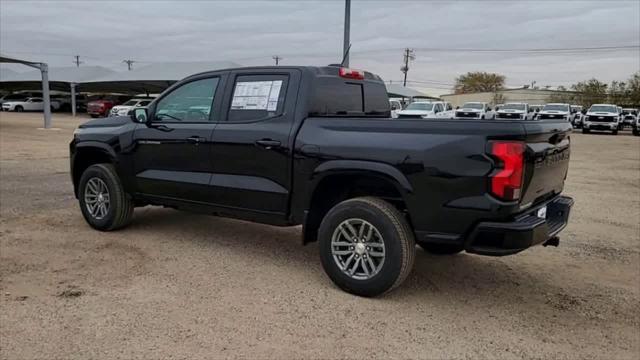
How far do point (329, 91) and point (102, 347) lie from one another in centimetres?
287

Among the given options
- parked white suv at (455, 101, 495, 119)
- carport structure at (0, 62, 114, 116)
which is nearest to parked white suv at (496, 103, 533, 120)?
parked white suv at (455, 101, 495, 119)

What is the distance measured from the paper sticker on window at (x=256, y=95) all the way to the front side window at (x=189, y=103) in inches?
12.2

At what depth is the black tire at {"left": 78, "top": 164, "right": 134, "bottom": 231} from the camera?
602 cm

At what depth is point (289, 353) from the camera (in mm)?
3404

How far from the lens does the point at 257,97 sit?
5.09 meters

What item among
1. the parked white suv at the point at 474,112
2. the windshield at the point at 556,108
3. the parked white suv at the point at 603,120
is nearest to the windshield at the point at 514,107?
the parked white suv at the point at 474,112

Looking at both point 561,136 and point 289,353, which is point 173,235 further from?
point 561,136

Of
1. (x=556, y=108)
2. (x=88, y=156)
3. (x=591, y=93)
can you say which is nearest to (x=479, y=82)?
(x=591, y=93)

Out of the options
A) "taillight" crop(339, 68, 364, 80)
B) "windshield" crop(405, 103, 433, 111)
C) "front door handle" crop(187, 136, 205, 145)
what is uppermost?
"taillight" crop(339, 68, 364, 80)

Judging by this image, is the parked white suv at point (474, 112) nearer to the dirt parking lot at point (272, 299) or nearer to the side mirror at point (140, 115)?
the dirt parking lot at point (272, 299)

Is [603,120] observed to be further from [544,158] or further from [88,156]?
[88,156]

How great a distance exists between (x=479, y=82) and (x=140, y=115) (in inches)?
3823

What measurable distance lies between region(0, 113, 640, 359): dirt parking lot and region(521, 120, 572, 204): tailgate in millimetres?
932

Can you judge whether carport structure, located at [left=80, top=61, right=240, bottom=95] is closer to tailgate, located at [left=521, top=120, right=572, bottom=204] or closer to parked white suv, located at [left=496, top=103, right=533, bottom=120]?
parked white suv, located at [left=496, top=103, right=533, bottom=120]
